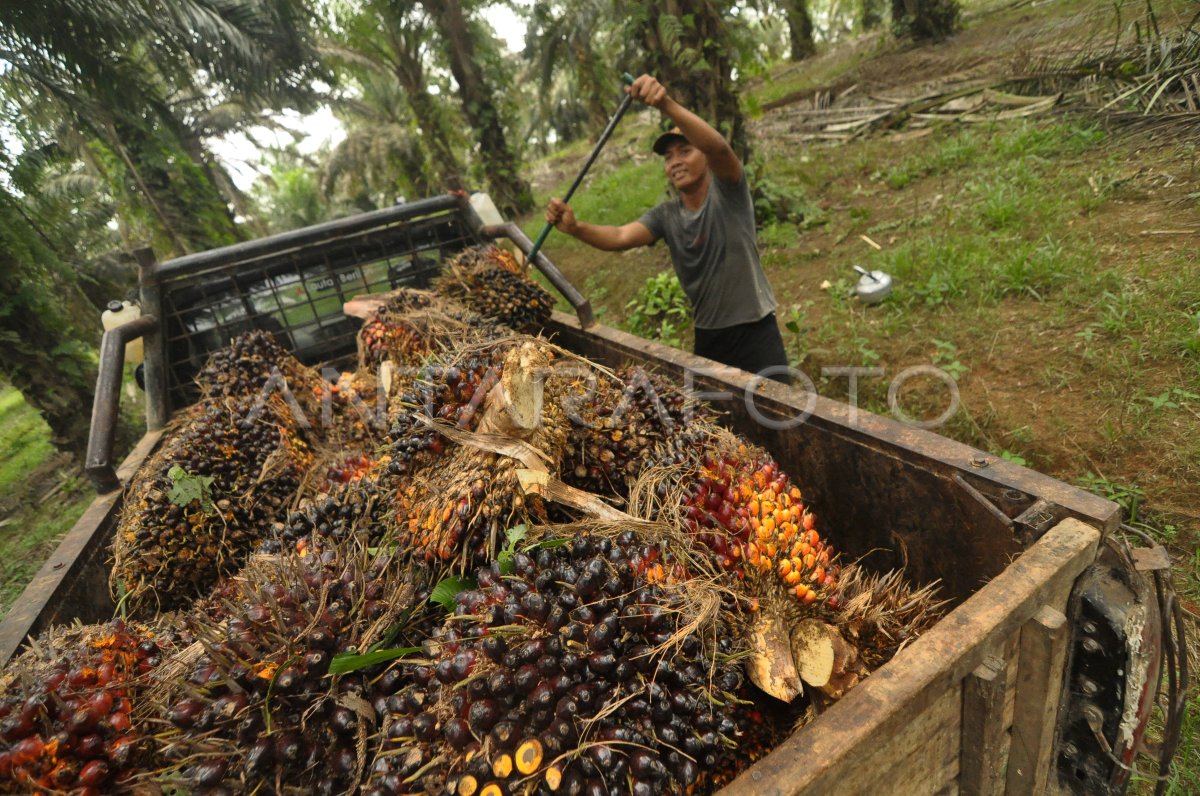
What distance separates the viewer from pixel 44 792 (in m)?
1.02

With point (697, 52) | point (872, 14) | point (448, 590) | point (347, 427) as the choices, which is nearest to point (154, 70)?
point (697, 52)

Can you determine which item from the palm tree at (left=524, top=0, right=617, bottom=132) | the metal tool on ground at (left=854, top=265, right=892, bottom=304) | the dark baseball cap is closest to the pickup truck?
the dark baseball cap

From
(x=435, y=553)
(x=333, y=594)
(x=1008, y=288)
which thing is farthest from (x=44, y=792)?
(x=1008, y=288)

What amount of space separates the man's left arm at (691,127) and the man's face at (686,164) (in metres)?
0.13

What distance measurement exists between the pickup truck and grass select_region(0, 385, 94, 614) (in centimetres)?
368

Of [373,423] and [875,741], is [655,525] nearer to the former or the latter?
[875,741]

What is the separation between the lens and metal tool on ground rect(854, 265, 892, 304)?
4598 millimetres

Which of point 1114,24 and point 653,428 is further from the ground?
point 1114,24

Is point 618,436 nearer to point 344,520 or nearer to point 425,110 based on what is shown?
point 344,520

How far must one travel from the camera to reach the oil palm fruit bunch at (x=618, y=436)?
171cm

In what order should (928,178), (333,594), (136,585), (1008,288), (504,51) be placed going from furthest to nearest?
1. (504,51)
2. (928,178)
3. (1008,288)
4. (136,585)
5. (333,594)

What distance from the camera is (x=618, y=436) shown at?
1730 mm

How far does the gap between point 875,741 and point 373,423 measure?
222 cm

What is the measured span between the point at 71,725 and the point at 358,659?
1.64 feet
